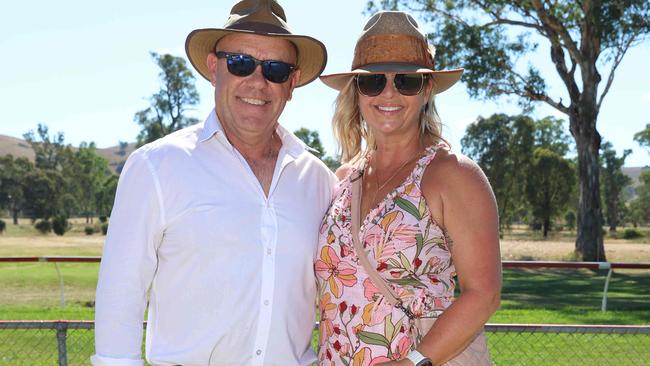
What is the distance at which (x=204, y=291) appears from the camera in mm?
3041

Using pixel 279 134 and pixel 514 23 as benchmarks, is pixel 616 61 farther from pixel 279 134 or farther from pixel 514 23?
pixel 279 134

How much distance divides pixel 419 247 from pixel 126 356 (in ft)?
3.73

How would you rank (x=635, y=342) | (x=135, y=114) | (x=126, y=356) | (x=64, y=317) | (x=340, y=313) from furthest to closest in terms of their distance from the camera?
(x=135, y=114), (x=64, y=317), (x=635, y=342), (x=340, y=313), (x=126, y=356)

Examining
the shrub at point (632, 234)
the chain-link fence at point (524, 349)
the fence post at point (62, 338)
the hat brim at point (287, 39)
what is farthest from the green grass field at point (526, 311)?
the shrub at point (632, 234)

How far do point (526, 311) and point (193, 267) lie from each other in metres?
10.7

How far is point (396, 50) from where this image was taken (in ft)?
11.1

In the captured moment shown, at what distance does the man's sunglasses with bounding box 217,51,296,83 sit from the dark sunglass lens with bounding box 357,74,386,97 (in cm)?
32

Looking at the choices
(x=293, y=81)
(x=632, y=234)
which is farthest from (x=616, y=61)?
(x=632, y=234)

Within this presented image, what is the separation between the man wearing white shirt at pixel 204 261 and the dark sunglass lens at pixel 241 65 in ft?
0.81

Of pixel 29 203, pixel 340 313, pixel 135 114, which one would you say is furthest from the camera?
pixel 29 203

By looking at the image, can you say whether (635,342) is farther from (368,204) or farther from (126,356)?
(126,356)

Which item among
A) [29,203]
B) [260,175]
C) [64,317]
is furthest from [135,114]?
[260,175]

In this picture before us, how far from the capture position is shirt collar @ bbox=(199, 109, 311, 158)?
10.6ft

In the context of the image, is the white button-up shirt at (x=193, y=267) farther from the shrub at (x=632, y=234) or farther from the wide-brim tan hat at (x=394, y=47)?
the shrub at (x=632, y=234)
